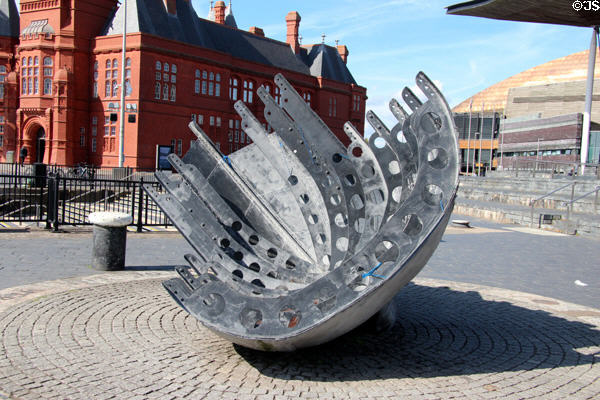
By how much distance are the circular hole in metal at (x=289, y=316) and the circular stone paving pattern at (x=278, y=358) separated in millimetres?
536

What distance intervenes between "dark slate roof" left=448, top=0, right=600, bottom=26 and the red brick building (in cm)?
2131

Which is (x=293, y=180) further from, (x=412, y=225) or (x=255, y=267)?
(x=412, y=225)

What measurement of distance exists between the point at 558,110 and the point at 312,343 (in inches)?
2954

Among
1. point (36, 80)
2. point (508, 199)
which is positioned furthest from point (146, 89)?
point (508, 199)

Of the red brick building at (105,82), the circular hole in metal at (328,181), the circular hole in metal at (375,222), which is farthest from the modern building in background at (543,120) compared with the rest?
the circular hole in metal at (328,181)

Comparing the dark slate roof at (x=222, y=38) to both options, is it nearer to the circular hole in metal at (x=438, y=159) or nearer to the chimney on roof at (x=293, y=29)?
the chimney on roof at (x=293, y=29)

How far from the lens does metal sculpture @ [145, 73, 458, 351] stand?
4.56m

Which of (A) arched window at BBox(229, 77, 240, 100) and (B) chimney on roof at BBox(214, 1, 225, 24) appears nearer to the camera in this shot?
(A) arched window at BBox(229, 77, 240, 100)

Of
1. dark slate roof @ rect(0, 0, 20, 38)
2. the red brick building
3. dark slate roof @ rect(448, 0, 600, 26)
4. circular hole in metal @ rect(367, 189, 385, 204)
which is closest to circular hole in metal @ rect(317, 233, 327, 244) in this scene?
circular hole in metal @ rect(367, 189, 385, 204)

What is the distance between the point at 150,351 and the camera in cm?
530

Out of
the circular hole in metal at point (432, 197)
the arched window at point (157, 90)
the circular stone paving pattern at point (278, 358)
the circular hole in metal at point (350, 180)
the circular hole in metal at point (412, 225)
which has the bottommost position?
the circular stone paving pattern at point (278, 358)

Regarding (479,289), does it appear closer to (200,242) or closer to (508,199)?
(200,242)

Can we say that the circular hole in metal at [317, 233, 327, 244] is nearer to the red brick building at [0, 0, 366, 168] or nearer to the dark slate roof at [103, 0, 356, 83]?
the red brick building at [0, 0, 366, 168]

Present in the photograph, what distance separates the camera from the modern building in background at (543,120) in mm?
52594
